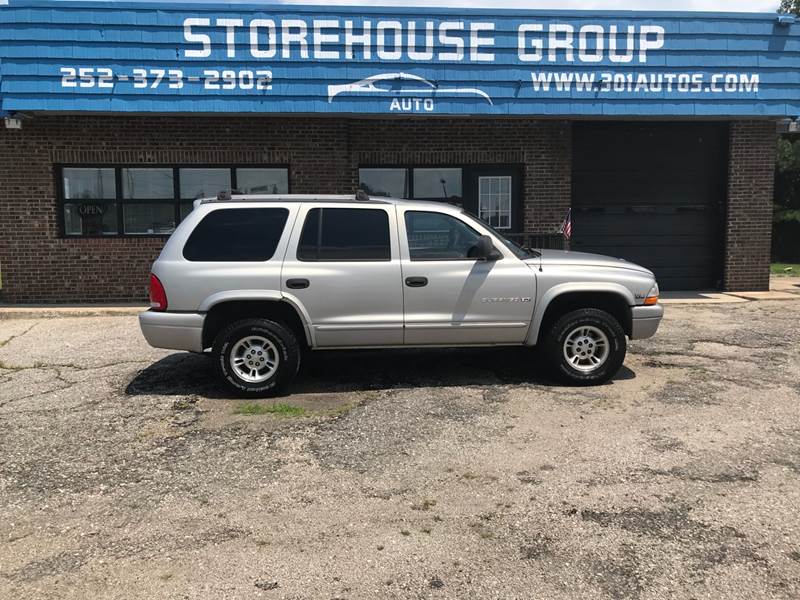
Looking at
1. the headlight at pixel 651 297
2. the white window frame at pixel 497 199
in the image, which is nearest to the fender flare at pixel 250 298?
the headlight at pixel 651 297

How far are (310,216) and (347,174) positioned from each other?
6025 millimetres

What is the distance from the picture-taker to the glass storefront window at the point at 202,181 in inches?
465

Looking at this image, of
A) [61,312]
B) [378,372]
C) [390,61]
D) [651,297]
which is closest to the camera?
[651,297]

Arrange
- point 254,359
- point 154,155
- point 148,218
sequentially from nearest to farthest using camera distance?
1. point 254,359
2. point 154,155
3. point 148,218

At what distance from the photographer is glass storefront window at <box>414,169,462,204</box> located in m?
12.4

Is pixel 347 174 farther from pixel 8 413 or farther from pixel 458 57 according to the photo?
pixel 8 413

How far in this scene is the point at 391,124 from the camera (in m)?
12.1

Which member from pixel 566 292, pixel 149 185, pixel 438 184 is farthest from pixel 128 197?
pixel 566 292

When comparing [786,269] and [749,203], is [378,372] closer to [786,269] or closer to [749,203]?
[749,203]

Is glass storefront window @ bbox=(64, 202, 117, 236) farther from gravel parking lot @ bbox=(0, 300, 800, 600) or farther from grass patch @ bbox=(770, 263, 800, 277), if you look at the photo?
grass patch @ bbox=(770, 263, 800, 277)

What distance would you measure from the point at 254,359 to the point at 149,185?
6968 mm

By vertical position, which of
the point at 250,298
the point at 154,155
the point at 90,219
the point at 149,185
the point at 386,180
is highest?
the point at 154,155

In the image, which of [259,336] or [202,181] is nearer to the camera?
[259,336]

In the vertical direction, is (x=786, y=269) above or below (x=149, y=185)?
below
